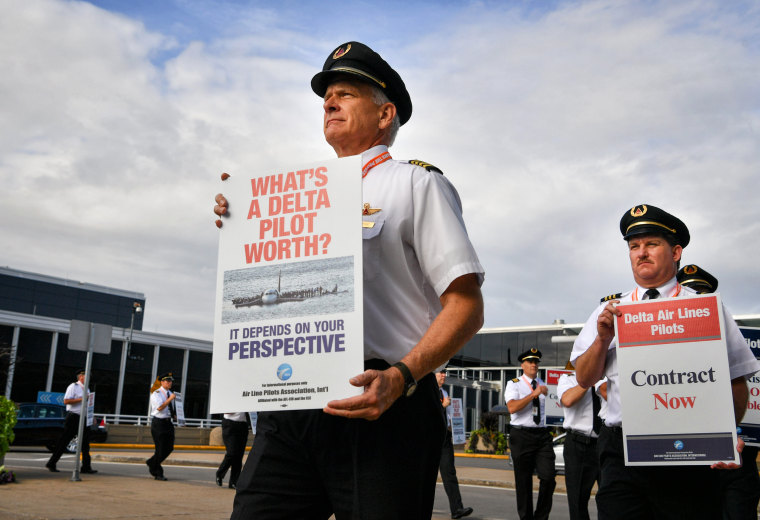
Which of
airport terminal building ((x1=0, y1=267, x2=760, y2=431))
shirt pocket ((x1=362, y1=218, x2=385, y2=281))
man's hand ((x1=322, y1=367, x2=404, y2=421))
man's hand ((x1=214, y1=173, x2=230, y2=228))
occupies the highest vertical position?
airport terminal building ((x1=0, y1=267, x2=760, y2=431))

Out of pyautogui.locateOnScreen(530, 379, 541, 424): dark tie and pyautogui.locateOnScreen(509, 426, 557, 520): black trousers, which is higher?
pyautogui.locateOnScreen(530, 379, 541, 424): dark tie

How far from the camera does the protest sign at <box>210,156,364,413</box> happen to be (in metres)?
2.04

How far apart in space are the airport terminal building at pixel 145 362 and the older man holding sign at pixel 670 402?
25913 mm

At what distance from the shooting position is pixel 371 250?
2277 mm

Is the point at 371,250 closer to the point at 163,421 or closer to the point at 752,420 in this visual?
the point at 752,420

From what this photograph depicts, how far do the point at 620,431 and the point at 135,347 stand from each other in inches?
1464

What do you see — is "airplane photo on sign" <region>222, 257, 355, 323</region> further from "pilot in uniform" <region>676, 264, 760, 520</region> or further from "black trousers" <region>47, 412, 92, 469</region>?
"black trousers" <region>47, 412, 92, 469</region>

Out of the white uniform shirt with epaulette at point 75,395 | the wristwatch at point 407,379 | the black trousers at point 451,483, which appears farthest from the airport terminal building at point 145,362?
Answer: the wristwatch at point 407,379

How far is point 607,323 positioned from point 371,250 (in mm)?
1891

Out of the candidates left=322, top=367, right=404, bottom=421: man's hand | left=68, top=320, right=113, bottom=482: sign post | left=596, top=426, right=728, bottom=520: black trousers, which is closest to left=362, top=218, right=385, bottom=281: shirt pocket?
left=322, top=367, right=404, bottom=421: man's hand

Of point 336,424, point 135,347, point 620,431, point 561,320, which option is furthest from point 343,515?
point 561,320

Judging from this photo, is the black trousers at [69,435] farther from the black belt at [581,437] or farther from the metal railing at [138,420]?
the metal railing at [138,420]

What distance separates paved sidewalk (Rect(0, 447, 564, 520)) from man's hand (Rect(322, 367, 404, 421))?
609cm

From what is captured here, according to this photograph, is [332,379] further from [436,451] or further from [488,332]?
[488,332]
